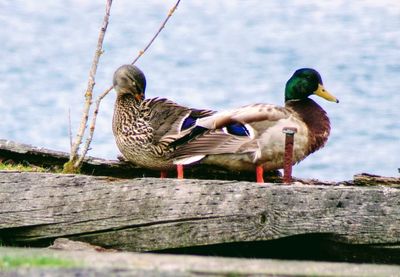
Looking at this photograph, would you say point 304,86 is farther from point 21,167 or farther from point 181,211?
point 21,167

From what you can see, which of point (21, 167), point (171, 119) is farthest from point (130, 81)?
point (21, 167)

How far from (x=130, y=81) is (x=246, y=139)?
107 centimetres

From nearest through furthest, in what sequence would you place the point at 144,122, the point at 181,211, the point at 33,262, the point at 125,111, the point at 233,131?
the point at 33,262 → the point at 181,211 → the point at 233,131 → the point at 144,122 → the point at 125,111

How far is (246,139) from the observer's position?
276 inches

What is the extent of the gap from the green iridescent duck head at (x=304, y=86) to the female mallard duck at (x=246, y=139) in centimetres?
48

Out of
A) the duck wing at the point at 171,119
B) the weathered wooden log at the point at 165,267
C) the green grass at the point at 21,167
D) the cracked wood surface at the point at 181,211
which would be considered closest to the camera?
the weathered wooden log at the point at 165,267

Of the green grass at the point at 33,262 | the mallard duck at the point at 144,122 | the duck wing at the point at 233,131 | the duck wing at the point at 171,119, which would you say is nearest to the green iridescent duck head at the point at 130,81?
the mallard duck at the point at 144,122

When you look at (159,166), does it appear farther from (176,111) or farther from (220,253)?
(220,253)

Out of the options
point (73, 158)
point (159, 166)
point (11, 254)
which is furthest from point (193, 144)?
point (11, 254)

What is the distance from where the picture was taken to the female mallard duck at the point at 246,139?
6996mm

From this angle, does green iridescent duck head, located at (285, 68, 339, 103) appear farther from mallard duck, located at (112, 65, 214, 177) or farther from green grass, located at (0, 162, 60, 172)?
green grass, located at (0, 162, 60, 172)

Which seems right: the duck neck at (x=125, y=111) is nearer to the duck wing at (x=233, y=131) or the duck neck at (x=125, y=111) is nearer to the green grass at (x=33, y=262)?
the duck wing at (x=233, y=131)

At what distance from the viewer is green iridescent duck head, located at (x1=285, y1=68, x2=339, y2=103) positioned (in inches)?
304

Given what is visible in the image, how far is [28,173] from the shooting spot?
6691mm
